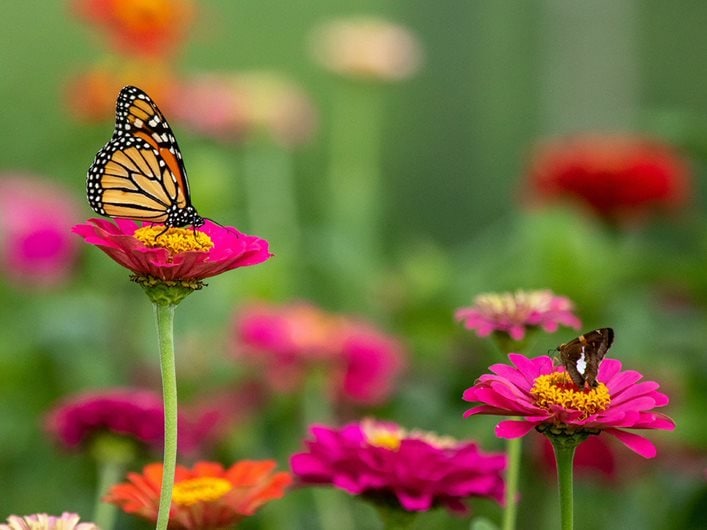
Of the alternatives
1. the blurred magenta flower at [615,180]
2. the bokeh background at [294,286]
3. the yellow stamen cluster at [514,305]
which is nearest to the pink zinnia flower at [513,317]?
the yellow stamen cluster at [514,305]

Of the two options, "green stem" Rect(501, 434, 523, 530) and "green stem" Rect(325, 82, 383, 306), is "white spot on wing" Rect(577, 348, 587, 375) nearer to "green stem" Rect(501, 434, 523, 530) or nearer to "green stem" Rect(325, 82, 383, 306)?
"green stem" Rect(501, 434, 523, 530)

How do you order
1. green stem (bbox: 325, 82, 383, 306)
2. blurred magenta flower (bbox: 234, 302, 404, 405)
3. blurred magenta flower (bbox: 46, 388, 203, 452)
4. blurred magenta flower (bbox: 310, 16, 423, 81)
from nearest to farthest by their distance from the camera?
blurred magenta flower (bbox: 46, 388, 203, 452) → blurred magenta flower (bbox: 234, 302, 404, 405) → green stem (bbox: 325, 82, 383, 306) → blurred magenta flower (bbox: 310, 16, 423, 81)

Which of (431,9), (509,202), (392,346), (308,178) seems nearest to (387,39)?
(392,346)

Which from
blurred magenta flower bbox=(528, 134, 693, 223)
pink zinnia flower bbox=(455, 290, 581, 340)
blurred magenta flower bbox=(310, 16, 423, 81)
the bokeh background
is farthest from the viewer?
blurred magenta flower bbox=(310, 16, 423, 81)

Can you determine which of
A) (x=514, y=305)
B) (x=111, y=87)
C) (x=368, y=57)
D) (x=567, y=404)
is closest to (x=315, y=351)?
(x=514, y=305)

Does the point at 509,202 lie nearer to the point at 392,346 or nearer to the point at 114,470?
the point at 392,346

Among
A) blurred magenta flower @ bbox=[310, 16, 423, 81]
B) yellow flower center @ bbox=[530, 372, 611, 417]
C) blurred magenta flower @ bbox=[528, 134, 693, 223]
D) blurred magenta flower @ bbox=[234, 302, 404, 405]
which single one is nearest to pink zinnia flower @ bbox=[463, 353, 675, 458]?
yellow flower center @ bbox=[530, 372, 611, 417]

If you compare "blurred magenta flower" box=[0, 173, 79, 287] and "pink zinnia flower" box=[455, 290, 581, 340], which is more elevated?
"blurred magenta flower" box=[0, 173, 79, 287]
